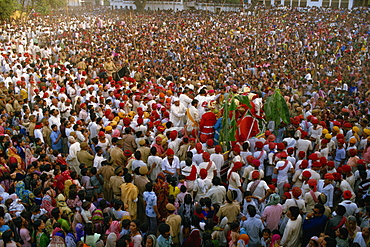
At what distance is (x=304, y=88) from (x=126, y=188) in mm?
7279

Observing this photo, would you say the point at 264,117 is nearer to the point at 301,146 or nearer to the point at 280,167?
the point at 301,146

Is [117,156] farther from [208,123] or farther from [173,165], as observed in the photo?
[208,123]

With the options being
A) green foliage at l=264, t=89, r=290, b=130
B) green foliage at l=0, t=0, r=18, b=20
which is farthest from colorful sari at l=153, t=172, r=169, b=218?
green foliage at l=0, t=0, r=18, b=20

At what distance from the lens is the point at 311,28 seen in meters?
21.5

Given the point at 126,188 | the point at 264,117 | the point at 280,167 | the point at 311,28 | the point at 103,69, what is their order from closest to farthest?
1. the point at 126,188
2. the point at 280,167
3. the point at 264,117
4. the point at 103,69
5. the point at 311,28

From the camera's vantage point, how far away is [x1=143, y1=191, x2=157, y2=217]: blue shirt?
5.34 m

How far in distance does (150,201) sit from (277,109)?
3605 millimetres

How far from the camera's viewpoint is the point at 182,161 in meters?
6.14

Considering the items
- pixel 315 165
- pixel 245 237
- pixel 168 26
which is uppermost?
pixel 168 26

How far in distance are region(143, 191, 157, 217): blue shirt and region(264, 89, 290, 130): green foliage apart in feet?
11.2

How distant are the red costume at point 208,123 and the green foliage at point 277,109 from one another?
3.76ft

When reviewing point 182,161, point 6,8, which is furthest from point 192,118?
point 6,8

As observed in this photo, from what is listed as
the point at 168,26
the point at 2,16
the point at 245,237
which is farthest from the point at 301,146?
the point at 2,16

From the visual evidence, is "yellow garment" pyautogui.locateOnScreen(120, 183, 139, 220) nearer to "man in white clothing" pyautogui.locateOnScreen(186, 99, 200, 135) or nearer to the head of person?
the head of person
